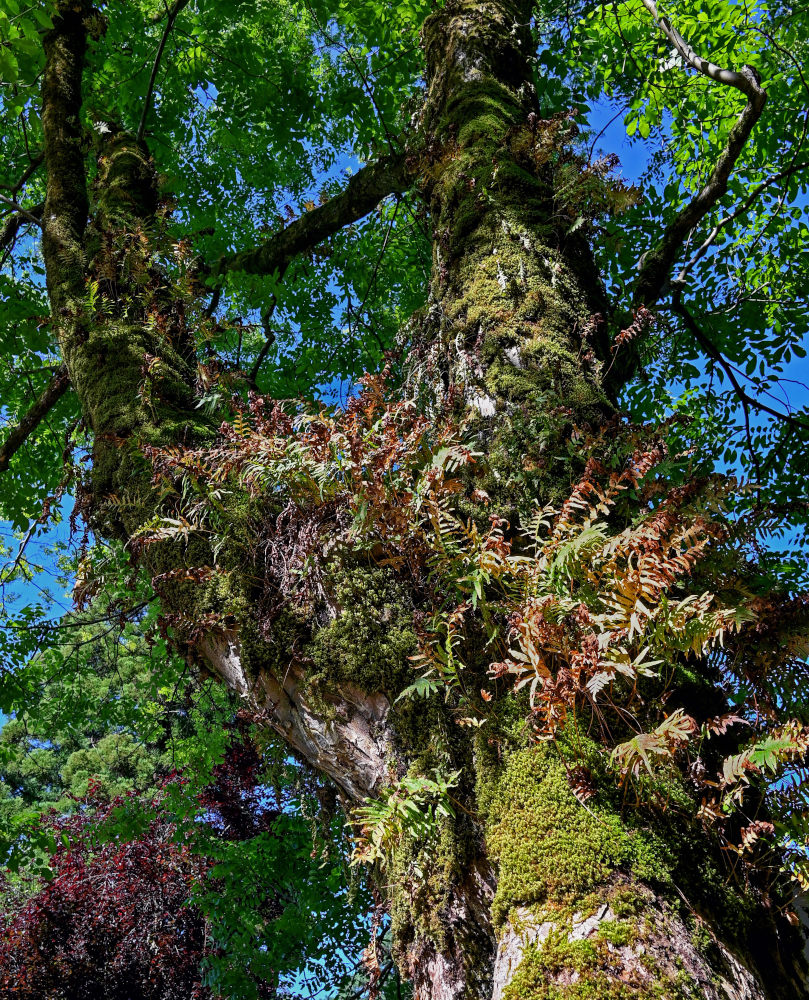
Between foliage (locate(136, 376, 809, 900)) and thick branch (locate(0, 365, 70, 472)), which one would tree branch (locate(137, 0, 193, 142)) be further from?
foliage (locate(136, 376, 809, 900))

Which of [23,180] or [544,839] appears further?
[23,180]

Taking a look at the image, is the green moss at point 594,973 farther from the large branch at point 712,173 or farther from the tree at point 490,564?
the large branch at point 712,173

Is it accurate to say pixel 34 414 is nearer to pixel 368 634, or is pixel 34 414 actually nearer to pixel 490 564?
pixel 368 634

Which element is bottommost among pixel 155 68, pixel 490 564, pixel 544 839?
pixel 544 839

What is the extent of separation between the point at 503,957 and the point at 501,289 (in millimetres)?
2230

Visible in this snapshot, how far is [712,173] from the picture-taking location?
353cm

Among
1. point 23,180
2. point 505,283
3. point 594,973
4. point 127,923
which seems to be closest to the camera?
point 594,973

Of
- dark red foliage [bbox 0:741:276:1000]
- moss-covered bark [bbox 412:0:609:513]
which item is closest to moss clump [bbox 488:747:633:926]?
moss-covered bark [bbox 412:0:609:513]

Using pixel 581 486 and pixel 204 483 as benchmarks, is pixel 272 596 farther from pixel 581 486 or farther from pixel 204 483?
pixel 581 486

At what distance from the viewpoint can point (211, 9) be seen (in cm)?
696

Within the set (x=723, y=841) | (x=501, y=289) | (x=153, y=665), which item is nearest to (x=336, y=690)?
(x=723, y=841)

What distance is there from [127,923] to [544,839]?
975cm

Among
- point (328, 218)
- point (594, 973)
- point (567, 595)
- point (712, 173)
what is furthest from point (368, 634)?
point (328, 218)

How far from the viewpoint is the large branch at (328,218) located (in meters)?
4.65
